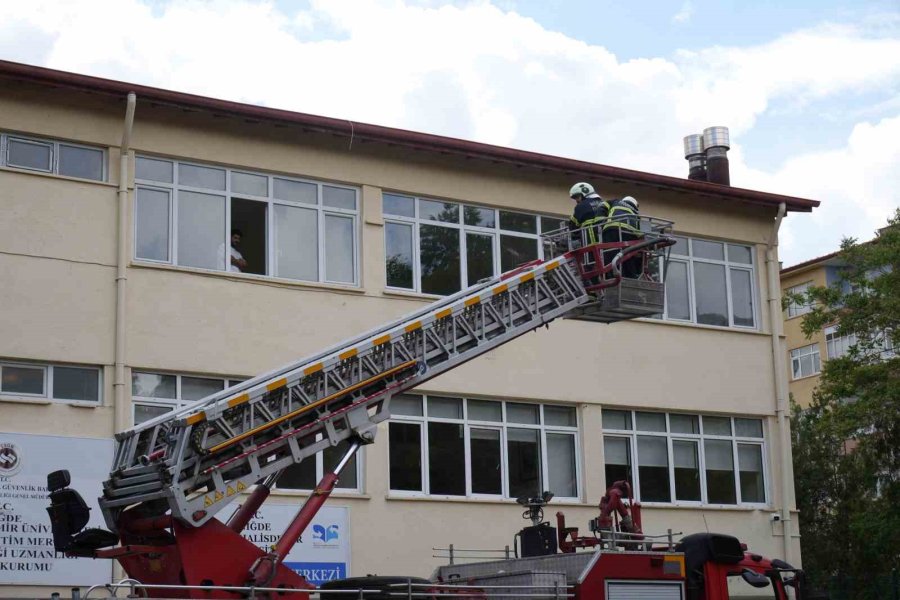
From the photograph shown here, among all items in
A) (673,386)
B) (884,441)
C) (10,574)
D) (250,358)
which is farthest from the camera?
(884,441)

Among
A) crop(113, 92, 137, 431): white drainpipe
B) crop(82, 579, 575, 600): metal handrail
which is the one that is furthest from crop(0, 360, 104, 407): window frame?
crop(82, 579, 575, 600): metal handrail

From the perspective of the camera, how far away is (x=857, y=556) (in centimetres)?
3609

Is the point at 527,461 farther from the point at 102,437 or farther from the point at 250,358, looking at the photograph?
the point at 102,437

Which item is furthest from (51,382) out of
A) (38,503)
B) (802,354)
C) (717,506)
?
(802,354)

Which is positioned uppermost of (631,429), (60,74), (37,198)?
(60,74)

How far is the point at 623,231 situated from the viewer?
1562cm

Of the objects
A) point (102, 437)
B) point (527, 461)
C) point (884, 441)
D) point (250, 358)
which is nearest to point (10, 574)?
point (102, 437)

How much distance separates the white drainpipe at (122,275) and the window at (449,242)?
185 inches

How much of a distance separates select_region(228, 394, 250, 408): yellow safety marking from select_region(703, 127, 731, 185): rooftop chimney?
17.8 metres

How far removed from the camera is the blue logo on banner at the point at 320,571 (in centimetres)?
2091

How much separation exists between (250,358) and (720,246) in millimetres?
10744

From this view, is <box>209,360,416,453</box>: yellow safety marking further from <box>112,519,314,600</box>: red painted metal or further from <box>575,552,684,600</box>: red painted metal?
<box>575,552,684,600</box>: red painted metal

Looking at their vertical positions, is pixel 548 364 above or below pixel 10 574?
above

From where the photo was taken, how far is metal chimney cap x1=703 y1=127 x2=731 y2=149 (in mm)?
28891
